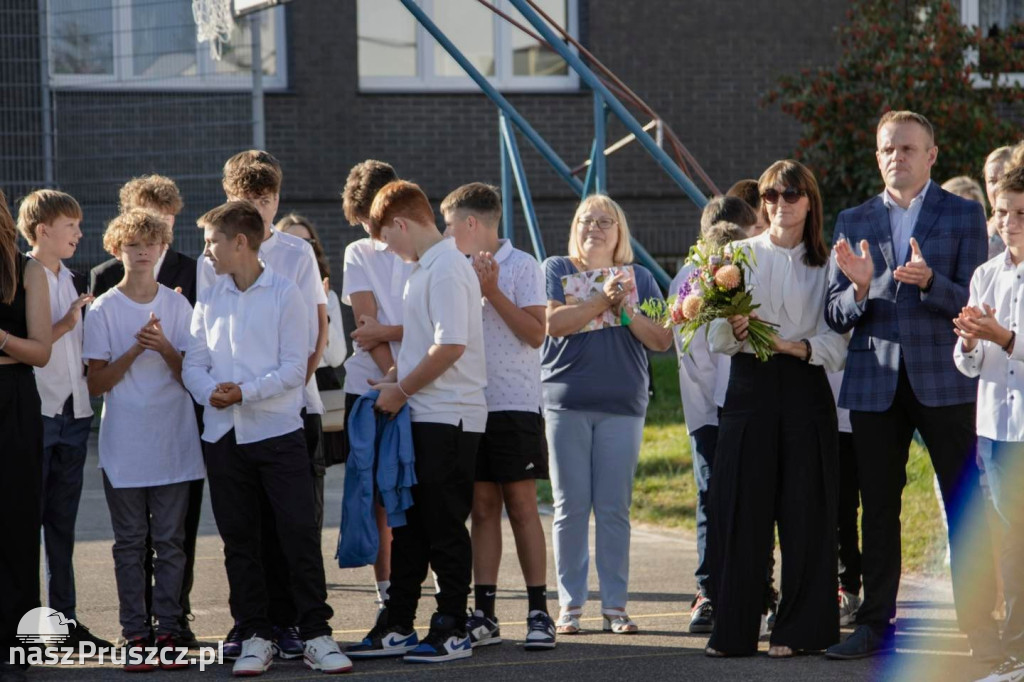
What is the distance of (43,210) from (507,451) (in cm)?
234

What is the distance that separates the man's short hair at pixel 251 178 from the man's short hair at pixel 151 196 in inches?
12.8

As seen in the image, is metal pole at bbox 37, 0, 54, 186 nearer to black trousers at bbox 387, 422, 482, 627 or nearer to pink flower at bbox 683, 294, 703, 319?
black trousers at bbox 387, 422, 482, 627

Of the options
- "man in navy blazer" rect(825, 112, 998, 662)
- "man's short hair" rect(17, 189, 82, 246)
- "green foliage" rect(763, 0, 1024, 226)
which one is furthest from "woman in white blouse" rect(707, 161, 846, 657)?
"green foliage" rect(763, 0, 1024, 226)

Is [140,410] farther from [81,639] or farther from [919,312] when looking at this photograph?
[919,312]

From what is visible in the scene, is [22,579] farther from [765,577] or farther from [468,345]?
[765,577]

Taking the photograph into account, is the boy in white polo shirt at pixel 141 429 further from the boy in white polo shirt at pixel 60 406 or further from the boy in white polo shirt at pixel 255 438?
the boy in white polo shirt at pixel 255 438

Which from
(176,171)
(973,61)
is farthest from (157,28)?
(973,61)

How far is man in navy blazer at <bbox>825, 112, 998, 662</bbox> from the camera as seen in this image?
19.5ft

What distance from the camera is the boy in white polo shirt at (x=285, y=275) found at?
643 cm

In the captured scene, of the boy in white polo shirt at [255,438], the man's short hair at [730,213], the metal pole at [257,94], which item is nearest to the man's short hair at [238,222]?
the boy in white polo shirt at [255,438]

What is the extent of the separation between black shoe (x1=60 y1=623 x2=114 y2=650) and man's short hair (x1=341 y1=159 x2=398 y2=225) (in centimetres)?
221

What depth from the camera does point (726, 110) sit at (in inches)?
642

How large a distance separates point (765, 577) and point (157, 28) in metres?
10.2

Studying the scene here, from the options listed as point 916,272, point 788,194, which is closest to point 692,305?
point 788,194
